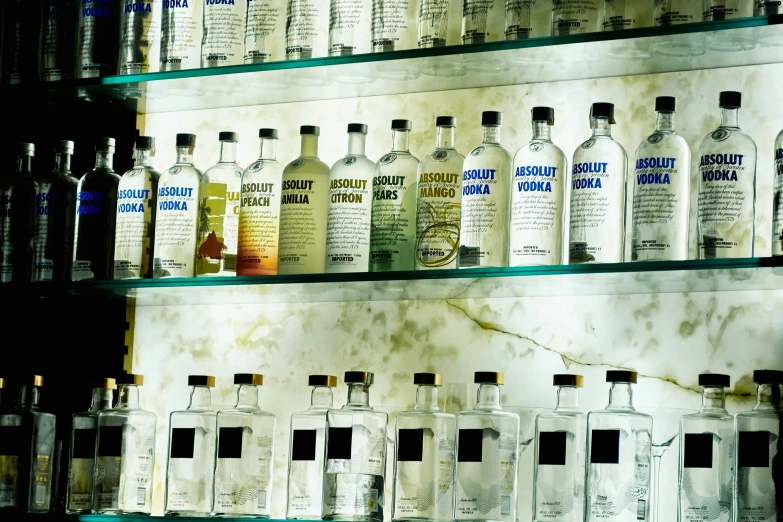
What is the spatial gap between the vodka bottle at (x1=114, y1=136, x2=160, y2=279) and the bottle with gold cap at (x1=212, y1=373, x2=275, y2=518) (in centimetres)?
30

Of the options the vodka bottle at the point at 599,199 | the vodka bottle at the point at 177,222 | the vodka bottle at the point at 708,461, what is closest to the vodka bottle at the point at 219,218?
the vodka bottle at the point at 177,222

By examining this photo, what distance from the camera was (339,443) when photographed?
197 cm

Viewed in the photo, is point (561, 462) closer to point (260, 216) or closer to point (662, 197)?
point (662, 197)

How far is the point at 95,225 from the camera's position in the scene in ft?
7.28

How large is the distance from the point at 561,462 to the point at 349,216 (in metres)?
0.55

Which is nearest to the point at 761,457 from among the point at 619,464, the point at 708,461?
the point at 708,461

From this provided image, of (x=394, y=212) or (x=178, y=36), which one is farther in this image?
(x=178, y=36)

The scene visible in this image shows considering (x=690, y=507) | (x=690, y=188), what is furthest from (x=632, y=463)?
(x=690, y=188)

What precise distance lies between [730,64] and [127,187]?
108cm

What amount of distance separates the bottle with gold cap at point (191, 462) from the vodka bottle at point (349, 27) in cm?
62

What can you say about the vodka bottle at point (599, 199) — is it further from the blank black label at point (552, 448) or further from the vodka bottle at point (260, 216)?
the vodka bottle at point (260, 216)

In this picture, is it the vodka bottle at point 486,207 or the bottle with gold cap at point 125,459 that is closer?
the vodka bottle at point 486,207

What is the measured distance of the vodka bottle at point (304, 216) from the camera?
6.85 ft

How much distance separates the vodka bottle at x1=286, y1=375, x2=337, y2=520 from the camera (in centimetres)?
201
